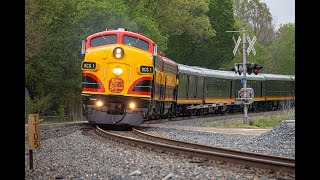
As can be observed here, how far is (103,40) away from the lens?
18.0 metres

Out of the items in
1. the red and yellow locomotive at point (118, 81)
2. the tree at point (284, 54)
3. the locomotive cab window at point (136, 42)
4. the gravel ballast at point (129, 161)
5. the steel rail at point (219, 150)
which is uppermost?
the tree at point (284, 54)

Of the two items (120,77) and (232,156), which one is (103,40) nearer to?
(120,77)

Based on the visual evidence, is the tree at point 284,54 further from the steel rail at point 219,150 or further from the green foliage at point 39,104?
the steel rail at point 219,150

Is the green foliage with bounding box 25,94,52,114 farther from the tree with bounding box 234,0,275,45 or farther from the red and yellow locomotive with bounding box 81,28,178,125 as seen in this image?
the tree with bounding box 234,0,275,45

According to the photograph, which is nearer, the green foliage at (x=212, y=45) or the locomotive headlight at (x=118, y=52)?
the locomotive headlight at (x=118, y=52)

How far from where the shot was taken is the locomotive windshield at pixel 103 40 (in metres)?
17.8

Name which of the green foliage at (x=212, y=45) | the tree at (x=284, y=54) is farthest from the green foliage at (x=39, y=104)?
the tree at (x=284, y=54)

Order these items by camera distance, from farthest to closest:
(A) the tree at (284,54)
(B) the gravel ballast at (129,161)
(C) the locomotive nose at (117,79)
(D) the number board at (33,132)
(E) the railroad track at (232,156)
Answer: (A) the tree at (284,54), (C) the locomotive nose at (117,79), (D) the number board at (33,132), (E) the railroad track at (232,156), (B) the gravel ballast at (129,161)

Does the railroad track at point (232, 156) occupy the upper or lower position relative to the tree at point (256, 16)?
lower

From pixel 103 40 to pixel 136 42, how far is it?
3.42ft

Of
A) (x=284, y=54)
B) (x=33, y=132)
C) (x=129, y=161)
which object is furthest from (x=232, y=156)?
(x=284, y=54)

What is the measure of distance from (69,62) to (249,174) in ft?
75.7

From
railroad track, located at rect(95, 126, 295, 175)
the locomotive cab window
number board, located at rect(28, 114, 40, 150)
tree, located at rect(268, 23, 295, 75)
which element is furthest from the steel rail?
tree, located at rect(268, 23, 295, 75)
